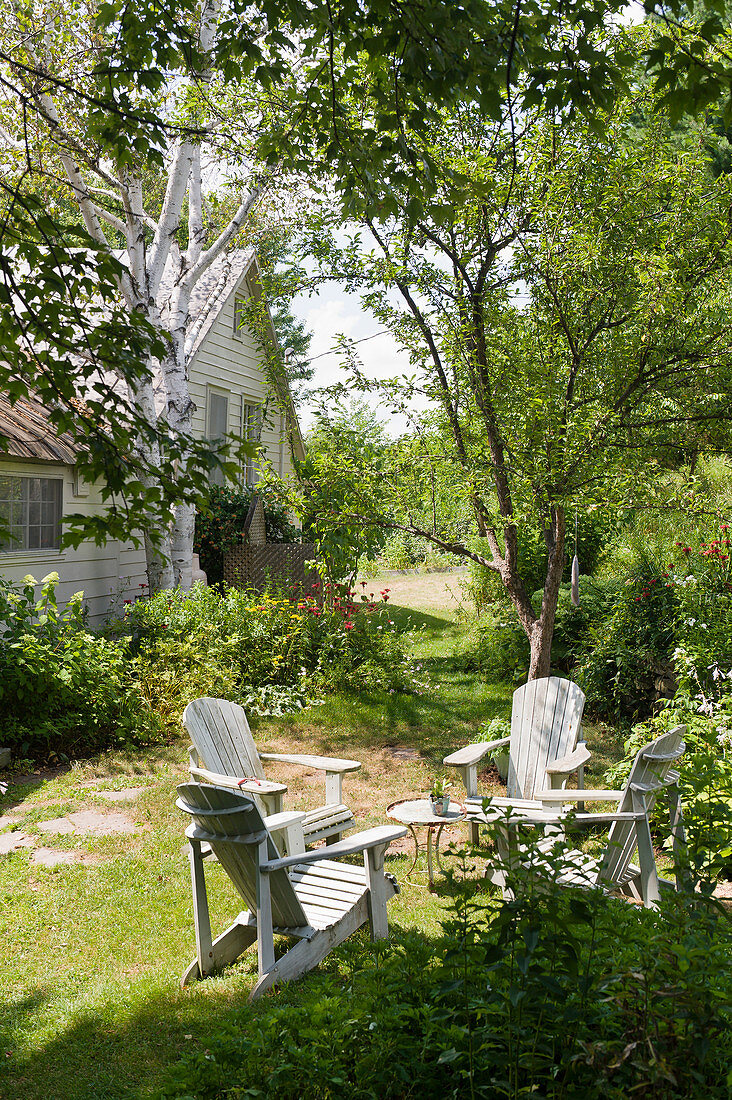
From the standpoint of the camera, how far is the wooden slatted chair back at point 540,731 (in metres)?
5.71

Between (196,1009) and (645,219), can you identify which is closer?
(196,1009)

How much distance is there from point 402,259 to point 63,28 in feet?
18.6

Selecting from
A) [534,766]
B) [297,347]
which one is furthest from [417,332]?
[297,347]

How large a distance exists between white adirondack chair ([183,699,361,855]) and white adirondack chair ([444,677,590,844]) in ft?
2.72

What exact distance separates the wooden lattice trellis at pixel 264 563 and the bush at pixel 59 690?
4400 millimetres

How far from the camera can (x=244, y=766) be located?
216 inches

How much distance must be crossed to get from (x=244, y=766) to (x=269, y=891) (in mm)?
2065

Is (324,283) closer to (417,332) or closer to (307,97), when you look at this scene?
(417,332)

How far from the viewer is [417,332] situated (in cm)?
727

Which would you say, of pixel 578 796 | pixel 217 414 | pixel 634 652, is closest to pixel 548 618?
pixel 634 652

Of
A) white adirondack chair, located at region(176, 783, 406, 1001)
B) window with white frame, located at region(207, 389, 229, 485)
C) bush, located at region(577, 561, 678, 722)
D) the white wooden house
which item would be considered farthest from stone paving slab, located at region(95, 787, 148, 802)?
window with white frame, located at region(207, 389, 229, 485)

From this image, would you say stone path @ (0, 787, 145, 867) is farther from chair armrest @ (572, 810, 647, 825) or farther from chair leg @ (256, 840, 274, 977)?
chair armrest @ (572, 810, 647, 825)

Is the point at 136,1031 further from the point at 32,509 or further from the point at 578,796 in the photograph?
the point at 32,509

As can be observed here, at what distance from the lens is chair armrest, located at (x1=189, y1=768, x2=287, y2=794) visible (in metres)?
4.52
